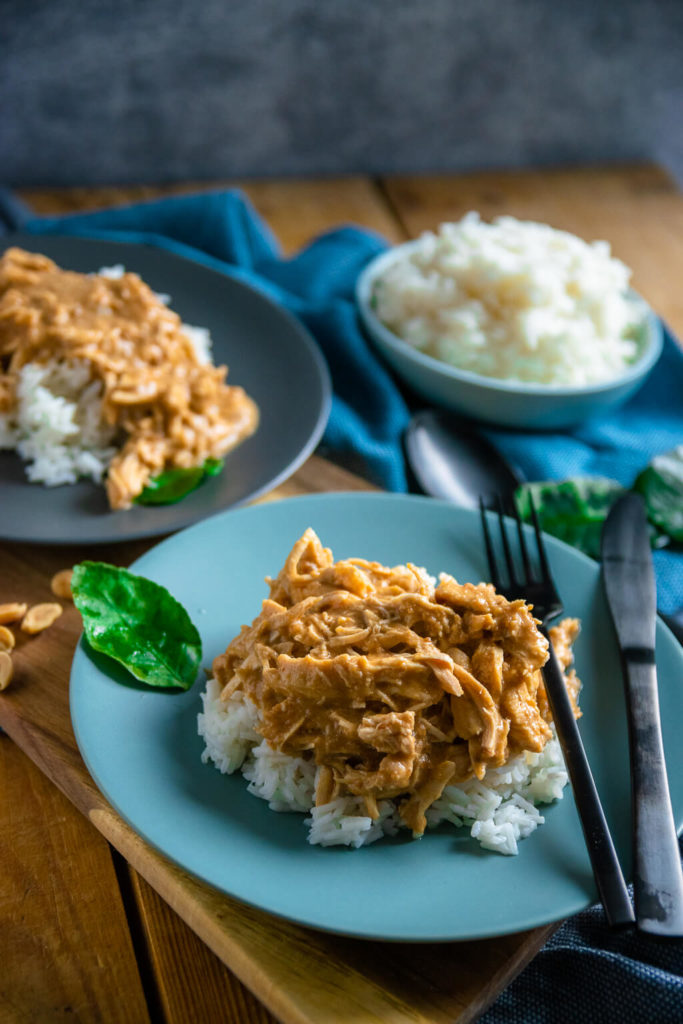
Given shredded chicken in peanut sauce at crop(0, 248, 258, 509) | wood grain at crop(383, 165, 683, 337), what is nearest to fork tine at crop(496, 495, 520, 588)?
shredded chicken in peanut sauce at crop(0, 248, 258, 509)

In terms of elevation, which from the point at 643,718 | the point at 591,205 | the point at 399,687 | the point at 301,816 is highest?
the point at 399,687

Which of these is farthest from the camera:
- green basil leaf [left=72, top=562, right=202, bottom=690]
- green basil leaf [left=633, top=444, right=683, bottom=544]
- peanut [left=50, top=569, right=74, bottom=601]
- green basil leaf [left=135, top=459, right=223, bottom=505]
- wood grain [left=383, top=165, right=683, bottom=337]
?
wood grain [left=383, top=165, right=683, bottom=337]

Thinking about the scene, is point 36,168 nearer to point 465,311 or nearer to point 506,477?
point 465,311

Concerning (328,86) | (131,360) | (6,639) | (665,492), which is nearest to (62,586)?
(6,639)

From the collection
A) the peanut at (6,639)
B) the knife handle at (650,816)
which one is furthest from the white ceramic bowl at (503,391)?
the peanut at (6,639)

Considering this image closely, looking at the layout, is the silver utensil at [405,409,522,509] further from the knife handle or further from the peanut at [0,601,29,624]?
the peanut at [0,601,29,624]

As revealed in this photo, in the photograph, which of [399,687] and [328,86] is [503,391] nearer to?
[399,687]
